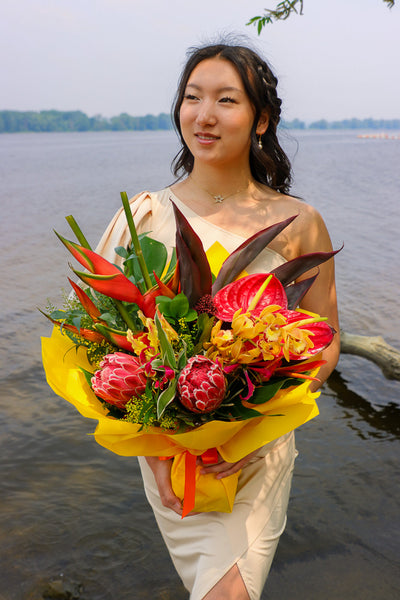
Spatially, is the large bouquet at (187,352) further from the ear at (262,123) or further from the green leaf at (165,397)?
the ear at (262,123)

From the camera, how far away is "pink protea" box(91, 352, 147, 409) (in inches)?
69.1

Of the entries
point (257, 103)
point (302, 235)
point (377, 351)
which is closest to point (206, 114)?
point (257, 103)

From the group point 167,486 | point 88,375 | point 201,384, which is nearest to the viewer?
point 201,384

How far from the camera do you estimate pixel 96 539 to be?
3.91 m

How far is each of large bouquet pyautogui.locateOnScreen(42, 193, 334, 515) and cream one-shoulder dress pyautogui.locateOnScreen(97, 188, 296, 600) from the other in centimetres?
29

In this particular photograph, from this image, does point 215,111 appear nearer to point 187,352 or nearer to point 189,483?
point 187,352

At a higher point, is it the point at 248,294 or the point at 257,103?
the point at 257,103

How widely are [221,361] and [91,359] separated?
477 mm

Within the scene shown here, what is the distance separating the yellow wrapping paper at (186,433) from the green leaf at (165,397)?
0.50 feet

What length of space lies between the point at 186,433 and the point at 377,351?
4.42 metres

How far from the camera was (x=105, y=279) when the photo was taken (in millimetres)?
1811

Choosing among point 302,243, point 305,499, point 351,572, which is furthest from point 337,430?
point 302,243

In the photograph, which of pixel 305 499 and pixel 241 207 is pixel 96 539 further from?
pixel 241 207

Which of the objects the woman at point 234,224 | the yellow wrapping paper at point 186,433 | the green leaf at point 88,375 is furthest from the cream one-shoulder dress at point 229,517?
the green leaf at point 88,375
